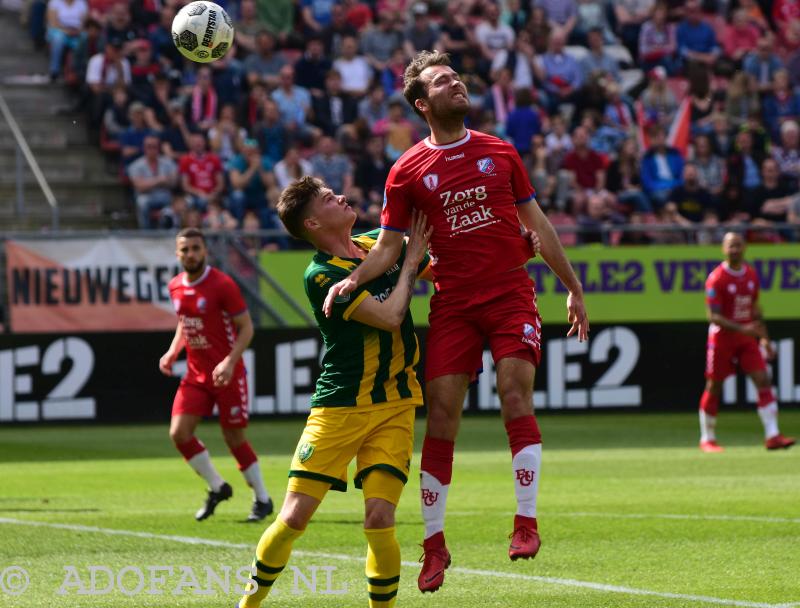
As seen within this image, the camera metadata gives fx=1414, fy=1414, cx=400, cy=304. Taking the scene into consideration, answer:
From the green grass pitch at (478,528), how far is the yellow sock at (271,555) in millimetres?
898

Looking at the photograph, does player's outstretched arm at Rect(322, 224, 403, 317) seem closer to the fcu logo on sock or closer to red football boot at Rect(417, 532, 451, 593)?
the fcu logo on sock

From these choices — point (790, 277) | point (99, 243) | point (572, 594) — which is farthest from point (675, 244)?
point (572, 594)

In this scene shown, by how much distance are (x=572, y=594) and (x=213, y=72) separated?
16448mm

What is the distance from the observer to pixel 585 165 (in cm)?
2286

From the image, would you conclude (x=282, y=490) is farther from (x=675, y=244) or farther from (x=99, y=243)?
(x=675, y=244)

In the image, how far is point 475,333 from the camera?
307 inches

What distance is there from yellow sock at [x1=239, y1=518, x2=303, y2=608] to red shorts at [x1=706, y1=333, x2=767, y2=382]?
413 inches

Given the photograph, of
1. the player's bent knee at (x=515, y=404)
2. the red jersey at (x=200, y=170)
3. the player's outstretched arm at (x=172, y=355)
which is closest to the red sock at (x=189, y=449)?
the player's outstretched arm at (x=172, y=355)

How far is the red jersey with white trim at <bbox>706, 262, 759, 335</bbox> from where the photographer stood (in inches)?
655

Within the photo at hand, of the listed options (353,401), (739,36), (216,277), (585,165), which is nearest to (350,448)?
(353,401)

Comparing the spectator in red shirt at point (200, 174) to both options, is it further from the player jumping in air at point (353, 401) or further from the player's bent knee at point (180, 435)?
the player jumping in air at point (353, 401)

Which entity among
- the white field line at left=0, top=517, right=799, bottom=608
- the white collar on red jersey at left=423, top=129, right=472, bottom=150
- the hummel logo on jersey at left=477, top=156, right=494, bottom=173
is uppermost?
the white collar on red jersey at left=423, top=129, right=472, bottom=150

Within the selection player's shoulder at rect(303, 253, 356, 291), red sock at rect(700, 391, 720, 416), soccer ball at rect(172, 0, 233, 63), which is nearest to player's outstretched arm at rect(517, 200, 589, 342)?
player's shoulder at rect(303, 253, 356, 291)

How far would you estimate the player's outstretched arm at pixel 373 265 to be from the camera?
6.89 meters
